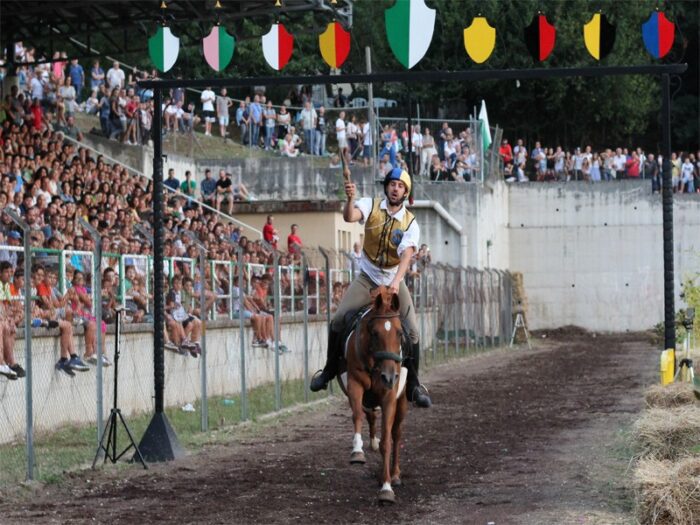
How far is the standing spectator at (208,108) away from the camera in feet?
141

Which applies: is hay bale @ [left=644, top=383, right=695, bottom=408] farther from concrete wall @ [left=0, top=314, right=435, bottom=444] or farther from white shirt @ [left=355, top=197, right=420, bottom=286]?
concrete wall @ [left=0, top=314, right=435, bottom=444]

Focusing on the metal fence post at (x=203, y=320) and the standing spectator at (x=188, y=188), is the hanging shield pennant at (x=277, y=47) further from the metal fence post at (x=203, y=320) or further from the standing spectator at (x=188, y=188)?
the standing spectator at (x=188, y=188)

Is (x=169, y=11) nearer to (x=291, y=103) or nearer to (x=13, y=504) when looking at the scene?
(x=291, y=103)

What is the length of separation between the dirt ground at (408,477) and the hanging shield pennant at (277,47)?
4636 mm

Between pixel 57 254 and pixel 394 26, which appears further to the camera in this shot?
pixel 57 254

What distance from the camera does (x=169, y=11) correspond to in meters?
31.9

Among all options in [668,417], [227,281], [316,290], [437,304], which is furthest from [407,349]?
[437,304]

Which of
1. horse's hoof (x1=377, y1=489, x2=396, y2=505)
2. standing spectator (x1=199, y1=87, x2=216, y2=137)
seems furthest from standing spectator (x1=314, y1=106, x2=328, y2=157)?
horse's hoof (x1=377, y1=489, x2=396, y2=505)

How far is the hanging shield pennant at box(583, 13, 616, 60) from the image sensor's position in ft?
50.2

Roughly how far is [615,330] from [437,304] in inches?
667

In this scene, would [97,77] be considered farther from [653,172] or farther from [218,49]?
[653,172]

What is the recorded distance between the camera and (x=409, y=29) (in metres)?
15.4

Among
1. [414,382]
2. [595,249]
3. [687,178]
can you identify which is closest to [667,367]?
[414,382]

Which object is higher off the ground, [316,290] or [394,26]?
[394,26]
